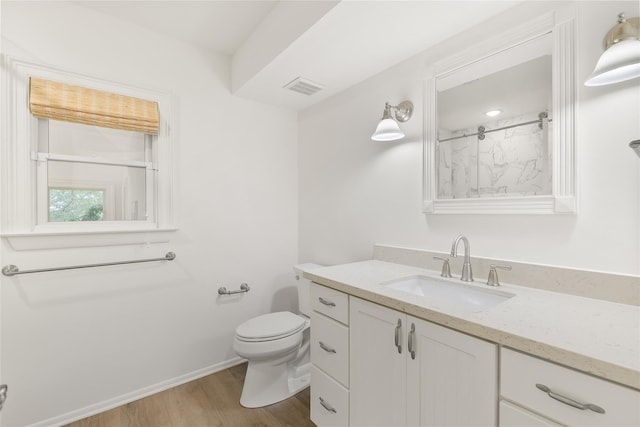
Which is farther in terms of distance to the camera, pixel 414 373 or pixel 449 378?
pixel 414 373

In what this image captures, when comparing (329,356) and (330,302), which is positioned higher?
(330,302)

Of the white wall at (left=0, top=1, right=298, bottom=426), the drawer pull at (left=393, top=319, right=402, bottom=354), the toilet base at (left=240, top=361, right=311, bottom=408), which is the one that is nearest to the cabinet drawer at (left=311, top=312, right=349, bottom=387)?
the drawer pull at (left=393, top=319, right=402, bottom=354)

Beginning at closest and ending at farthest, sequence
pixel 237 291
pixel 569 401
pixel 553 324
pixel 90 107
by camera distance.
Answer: pixel 569 401
pixel 553 324
pixel 90 107
pixel 237 291

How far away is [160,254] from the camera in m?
1.93

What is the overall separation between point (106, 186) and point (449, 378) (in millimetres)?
2117

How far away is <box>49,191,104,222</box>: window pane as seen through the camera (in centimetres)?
164

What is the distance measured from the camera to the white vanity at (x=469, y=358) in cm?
67

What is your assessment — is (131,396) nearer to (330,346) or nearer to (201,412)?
(201,412)

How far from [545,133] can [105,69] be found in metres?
2.42

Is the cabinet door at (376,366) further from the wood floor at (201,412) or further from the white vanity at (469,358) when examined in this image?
the wood floor at (201,412)

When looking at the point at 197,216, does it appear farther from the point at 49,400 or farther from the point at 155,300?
the point at 49,400

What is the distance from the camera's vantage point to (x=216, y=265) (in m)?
2.18

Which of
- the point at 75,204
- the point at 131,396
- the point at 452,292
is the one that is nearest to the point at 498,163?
the point at 452,292

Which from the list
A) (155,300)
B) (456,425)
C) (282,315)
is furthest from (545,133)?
(155,300)
